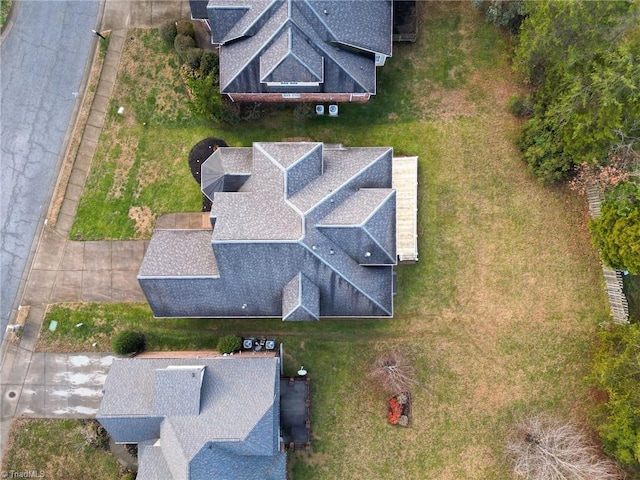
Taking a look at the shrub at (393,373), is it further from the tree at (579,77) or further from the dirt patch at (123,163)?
the dirt patch at (123,163)

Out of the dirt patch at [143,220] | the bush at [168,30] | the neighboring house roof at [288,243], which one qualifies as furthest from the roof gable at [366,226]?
the bush at [168,30]

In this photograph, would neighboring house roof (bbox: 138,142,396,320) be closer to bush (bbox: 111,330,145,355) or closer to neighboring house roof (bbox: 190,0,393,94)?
bush (bbox: 111,330,145,355)

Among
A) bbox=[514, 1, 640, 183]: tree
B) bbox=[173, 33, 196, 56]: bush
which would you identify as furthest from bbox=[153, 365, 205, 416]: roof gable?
bbox=[514, 1, 640, 183]: tree

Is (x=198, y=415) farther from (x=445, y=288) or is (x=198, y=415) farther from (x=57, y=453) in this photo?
(x=445, y=288)

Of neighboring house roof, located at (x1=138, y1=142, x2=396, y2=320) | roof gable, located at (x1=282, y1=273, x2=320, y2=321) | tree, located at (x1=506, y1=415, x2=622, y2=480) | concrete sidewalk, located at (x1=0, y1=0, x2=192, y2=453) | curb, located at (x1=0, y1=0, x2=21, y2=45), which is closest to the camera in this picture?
neighboring house roof, located at (x1=138, y1=142, x2=396, y2=320)

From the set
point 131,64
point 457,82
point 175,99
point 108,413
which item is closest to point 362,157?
point 457,82
